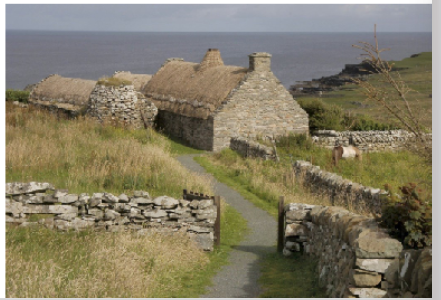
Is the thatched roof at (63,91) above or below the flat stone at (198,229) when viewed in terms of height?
above

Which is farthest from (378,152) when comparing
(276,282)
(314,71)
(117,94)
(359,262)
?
(314,71)

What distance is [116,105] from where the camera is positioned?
31656 millimetres

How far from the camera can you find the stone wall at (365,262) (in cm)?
815

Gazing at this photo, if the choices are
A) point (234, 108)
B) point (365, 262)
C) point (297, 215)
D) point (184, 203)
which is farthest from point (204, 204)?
point (234, 108)

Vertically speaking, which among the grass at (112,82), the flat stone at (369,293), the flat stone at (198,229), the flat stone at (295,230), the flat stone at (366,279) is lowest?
the flat stone at (198,229)

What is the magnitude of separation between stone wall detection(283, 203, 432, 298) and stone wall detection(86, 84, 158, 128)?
20.7m

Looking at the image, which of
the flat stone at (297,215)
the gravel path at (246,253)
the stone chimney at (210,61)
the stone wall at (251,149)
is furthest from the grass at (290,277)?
the stone chimney at (210,61)

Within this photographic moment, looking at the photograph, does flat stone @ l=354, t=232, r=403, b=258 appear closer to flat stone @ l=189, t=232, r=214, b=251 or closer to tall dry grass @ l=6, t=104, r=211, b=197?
flat stone @ l=189, t=232, r=214, b=251

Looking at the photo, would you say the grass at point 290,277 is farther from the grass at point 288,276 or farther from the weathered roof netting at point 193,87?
the weathered roof netting at point 193,87

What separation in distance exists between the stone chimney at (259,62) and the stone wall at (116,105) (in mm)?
6286

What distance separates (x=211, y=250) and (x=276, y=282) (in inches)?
102

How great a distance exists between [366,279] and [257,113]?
23.0 meters

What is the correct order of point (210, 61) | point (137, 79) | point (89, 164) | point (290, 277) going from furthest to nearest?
point (137, 79), point (210, 61), point (89, 164), point (290, 277)

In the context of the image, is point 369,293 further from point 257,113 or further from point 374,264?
point 257,113
